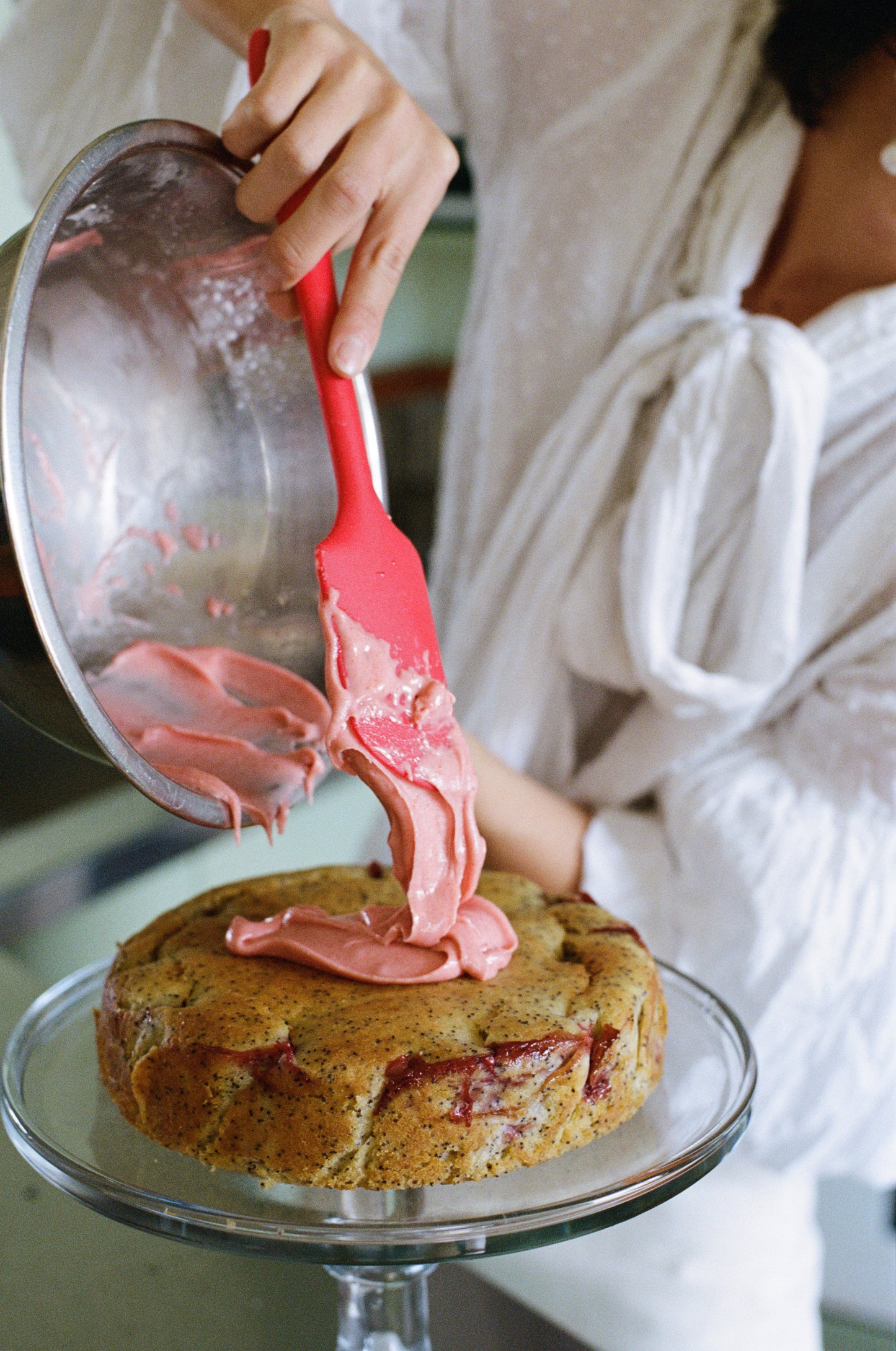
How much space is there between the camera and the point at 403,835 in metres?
0.50

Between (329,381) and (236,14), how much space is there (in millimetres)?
220

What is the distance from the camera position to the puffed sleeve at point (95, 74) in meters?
0.70

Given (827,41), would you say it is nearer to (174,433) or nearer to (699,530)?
(699,530)

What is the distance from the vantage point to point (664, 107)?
829 millimetres

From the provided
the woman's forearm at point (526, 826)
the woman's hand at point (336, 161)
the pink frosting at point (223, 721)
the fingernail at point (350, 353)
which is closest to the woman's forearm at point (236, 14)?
the woman's hand at point (336, 161)

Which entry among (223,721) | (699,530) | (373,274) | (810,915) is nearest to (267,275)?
(373,274)

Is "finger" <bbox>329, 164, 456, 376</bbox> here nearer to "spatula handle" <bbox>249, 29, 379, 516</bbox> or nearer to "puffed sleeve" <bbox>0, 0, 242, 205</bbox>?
"spatula handle" <bbox>249, 29, 379, 516</bbox>

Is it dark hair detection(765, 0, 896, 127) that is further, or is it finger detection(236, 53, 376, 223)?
dark hair detection(765, 0, 896, 127)

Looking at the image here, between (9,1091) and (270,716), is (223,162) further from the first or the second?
(9,1091)

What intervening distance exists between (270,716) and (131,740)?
0.25 ft

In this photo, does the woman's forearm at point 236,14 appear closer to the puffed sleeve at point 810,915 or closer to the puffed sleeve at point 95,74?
the puffed sleeve at point 95,74

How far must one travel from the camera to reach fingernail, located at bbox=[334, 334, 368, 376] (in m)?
0.54

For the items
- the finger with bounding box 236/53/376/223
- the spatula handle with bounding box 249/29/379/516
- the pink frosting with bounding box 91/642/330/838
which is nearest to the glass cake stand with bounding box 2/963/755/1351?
the pink frosting with bounding box 91/642/330/838

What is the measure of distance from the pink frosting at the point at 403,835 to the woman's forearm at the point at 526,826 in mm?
218
